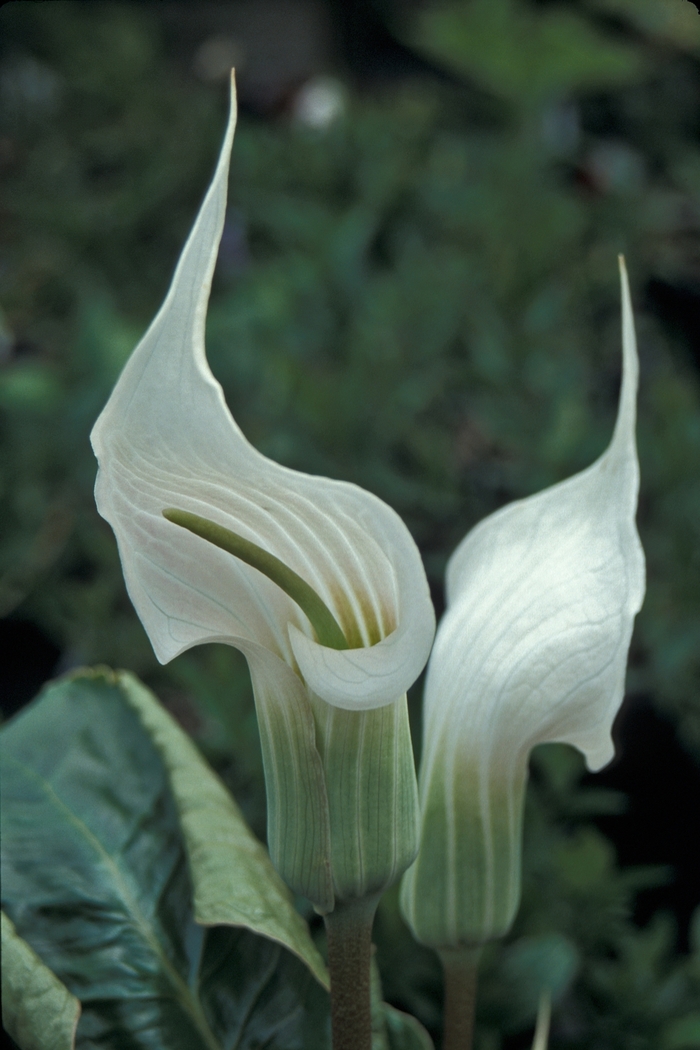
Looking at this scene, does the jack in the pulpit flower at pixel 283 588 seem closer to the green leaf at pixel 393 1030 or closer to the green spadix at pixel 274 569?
the green spadix at pixel 274 569

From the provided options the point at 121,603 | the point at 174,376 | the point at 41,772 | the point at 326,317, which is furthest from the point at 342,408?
the point at 174,376

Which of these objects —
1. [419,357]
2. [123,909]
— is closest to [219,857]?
[123,909]

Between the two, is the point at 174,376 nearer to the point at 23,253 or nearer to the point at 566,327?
the point at 566,327

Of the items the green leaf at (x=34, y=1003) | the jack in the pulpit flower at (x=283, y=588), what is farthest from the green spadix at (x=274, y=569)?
the green leaf at (x=34, y=1003)

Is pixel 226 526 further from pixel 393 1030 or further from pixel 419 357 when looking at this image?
pixel 419 357

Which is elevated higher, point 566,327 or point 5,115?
point 566,327

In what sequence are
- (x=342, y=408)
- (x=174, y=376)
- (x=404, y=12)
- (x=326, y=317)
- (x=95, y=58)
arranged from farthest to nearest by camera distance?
1. (x=404, y=12)
2. (x=95, y=58)
3. (x=326, y=317)
4. (x=342, y=408)
5. (x=174, y=376)
